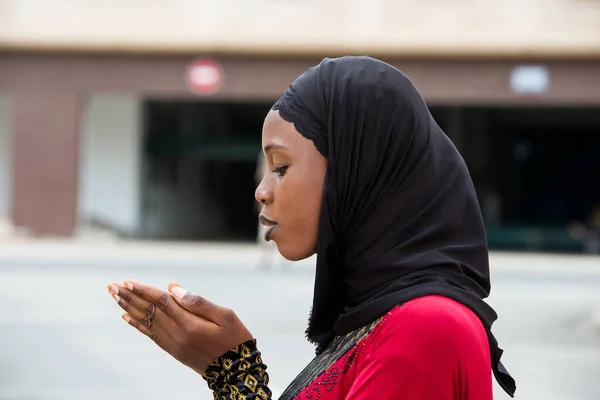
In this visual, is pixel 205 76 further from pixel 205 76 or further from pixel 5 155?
pixel 5 155

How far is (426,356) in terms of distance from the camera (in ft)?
4.13

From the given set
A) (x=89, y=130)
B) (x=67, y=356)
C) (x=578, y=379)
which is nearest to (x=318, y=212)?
(x=578, y=379)

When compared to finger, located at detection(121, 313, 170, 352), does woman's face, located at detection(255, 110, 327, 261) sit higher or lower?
higher

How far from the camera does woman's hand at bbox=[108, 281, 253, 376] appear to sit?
145 cm

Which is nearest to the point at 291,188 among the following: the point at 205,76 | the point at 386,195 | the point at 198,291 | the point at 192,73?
the point at 386,195

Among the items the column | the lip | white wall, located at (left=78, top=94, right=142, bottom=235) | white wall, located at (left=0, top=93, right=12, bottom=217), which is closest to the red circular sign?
white wall, located at (left=78, top=94, right=142, bottom=235)

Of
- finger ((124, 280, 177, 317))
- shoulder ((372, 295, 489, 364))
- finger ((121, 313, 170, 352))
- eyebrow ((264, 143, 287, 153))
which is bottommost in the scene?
finger ((121, 313, 170, 352))

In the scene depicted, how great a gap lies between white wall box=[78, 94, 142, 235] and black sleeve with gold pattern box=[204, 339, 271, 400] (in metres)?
20.7

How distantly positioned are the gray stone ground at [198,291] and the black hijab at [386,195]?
15.9 ft

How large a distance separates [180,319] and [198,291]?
1053cm

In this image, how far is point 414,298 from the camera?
1329 millimetres

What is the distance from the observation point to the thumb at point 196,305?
4.76 feet

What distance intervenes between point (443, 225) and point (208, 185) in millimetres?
25756

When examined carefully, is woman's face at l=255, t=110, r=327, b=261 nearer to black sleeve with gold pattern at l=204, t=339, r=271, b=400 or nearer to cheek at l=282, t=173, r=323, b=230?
cheek at l=282, t=173, r=323, b=230
